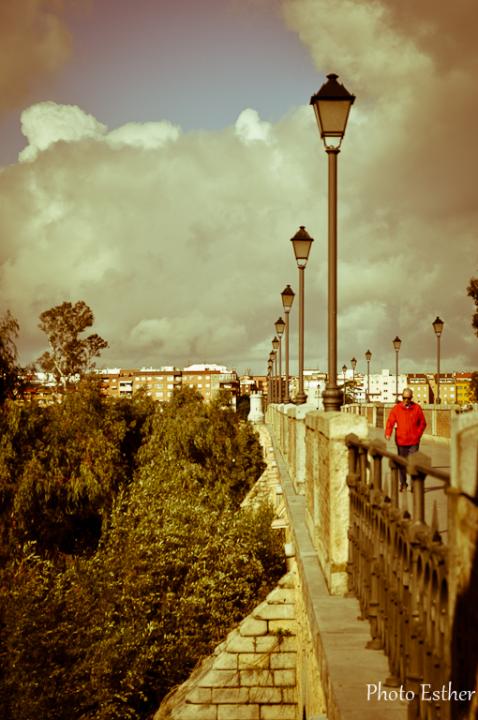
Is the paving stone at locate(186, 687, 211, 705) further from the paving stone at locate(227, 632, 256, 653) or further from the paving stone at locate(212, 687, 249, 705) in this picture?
the paving stone at locate(227, 632, 256, 653)

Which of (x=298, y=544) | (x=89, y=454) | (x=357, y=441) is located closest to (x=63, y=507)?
(x=89, y=454)

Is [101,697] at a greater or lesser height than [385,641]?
lesser

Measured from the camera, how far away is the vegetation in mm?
11836

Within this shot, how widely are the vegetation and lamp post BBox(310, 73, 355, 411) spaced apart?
23.2ft

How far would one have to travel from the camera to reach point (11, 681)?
10.8 meters

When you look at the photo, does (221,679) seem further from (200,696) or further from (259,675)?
(259,675)

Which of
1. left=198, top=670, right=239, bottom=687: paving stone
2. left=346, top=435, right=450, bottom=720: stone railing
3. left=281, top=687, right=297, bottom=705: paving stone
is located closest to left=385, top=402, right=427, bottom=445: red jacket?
left=281, top=687, right=297, bottom=705: paving stone

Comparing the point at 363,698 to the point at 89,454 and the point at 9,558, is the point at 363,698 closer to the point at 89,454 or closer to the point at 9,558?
the point at 9,558

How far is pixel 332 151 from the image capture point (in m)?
7.70

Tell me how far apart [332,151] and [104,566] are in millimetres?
10990

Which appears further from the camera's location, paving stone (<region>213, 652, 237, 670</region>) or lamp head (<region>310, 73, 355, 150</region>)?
paving stone (<region>213, 652, 237, 670</region>)

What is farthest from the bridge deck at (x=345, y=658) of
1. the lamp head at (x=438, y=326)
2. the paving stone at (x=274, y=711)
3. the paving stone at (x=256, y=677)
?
the lamp head at (x=438, y=326)

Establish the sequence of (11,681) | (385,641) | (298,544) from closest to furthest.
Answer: (385,641), (298,544), (11,681)

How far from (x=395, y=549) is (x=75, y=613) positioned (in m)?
11.1
